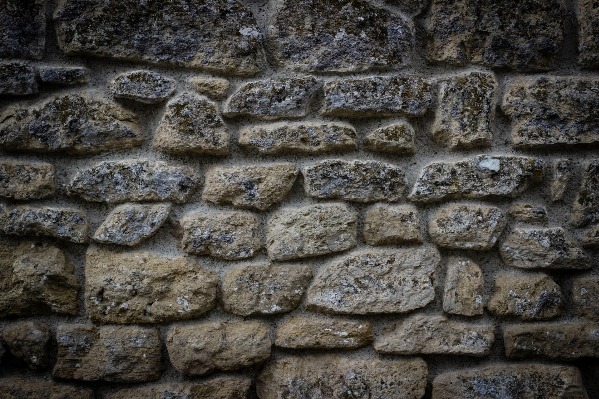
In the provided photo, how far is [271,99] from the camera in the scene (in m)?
1.60

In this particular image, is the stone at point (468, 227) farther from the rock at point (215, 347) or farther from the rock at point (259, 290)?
the rock at point (215, 347)

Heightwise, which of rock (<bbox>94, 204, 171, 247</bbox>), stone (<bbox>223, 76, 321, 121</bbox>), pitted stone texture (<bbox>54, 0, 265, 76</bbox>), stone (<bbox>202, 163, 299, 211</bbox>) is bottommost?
rock (<bbox>94, 204, 171, 247</bbox>)

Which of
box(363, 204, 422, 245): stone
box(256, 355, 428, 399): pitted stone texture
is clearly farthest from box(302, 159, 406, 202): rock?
box(256, 355, 428, 399): pitted stone texture

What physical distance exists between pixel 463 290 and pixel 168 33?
1.32m

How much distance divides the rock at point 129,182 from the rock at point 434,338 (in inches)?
33.5

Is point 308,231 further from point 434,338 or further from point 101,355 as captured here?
point 101,355

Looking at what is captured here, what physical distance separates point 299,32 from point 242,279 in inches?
34.0

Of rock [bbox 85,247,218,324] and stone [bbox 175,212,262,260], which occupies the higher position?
stone [bbox 175,212,262,260]

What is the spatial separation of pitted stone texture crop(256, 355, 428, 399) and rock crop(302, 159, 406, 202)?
547mm

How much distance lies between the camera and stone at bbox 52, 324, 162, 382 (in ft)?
4.98

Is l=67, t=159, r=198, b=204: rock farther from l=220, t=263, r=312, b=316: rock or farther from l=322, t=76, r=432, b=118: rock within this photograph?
l=322, t=76, r=432, b=118: rock

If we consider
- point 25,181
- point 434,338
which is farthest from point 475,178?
point 25,181

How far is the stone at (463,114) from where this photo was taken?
1637 mm

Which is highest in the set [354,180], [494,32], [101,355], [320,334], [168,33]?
[494,32]
